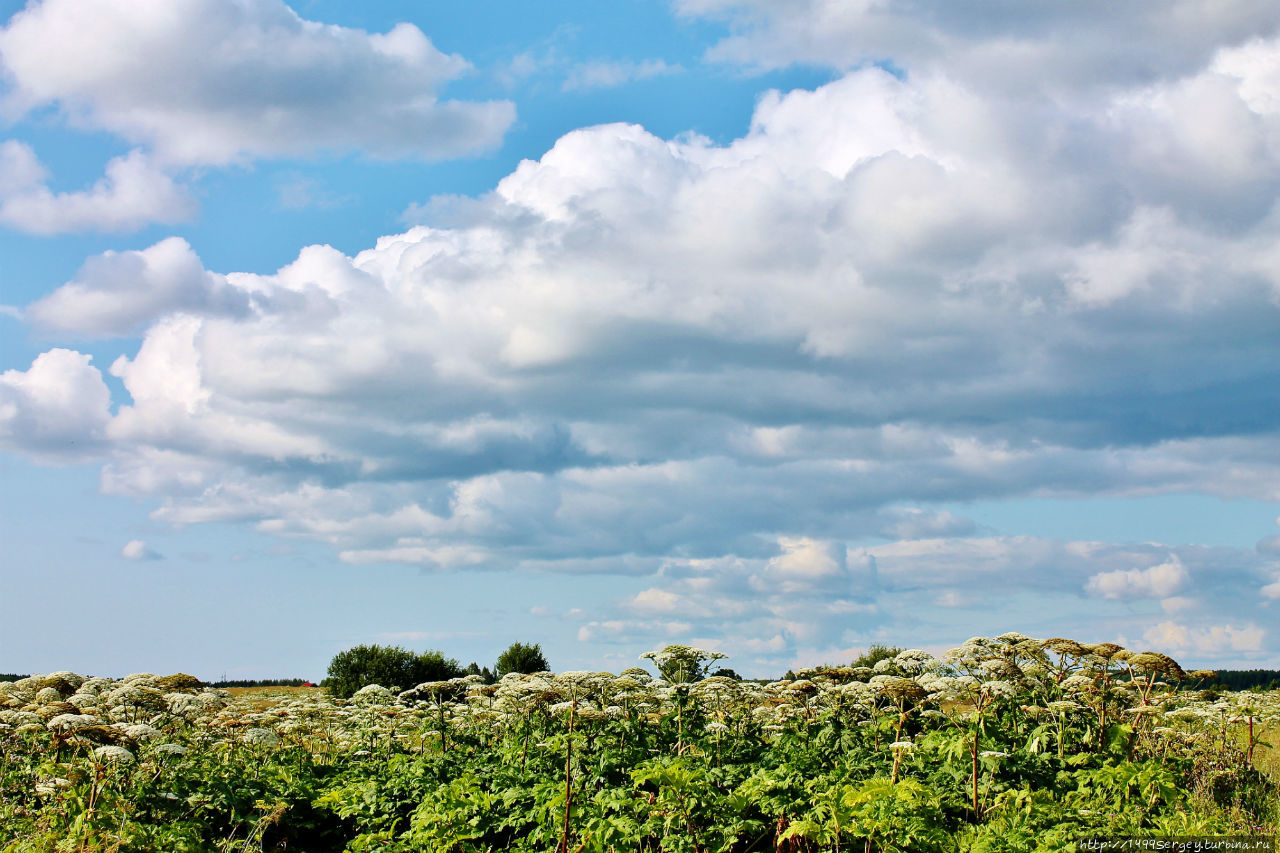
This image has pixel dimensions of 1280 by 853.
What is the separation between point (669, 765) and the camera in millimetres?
A: 9445

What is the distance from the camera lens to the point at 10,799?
12016 millimetres

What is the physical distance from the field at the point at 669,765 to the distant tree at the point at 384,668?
120 feet

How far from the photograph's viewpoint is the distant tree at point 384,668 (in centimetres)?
5162

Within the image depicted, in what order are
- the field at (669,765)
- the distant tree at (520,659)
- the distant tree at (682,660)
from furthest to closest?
the distant tree at (520,659) < the distant tree at (682,660) < the field at (669,765)

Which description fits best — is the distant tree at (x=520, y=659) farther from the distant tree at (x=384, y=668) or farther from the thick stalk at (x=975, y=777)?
the thick stalk at (x=975, y=777)

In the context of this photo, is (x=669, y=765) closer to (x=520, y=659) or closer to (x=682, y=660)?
(x=682, y=660)

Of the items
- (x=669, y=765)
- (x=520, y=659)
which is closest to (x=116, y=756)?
(x=669, y=765)

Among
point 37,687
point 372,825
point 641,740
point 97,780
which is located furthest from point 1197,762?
point 37,687

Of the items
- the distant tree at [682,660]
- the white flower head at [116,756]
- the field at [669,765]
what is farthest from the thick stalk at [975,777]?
the white flower head at [116,756]

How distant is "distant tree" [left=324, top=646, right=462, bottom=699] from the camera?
51.6 metres

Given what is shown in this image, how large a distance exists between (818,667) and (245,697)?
1092 cm

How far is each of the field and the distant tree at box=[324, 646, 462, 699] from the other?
36.6 metres

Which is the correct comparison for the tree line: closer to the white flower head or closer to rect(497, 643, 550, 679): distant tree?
rect(497, 643, 550, 679): distant tree

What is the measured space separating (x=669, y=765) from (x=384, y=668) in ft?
152
